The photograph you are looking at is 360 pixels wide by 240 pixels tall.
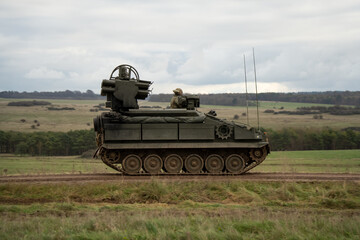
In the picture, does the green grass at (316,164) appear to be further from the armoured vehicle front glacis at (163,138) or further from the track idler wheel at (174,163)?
the track idler wheel at (174,163)

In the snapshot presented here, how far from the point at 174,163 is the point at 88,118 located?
97574 mm

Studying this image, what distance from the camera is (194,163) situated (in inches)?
871

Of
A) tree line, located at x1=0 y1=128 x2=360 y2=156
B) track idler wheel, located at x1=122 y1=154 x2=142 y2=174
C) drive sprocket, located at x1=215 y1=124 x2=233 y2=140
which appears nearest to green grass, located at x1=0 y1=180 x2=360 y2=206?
track idler wheel, located at x1=122 y1=154 x2=142 y2=174

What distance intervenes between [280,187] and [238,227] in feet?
20.4

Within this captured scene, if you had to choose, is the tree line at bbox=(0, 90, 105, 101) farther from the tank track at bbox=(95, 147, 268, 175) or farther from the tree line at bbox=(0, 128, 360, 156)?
the tank track at bbox=(95, 147, 268, 175)

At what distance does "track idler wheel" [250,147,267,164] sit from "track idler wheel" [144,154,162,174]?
14.3 ft

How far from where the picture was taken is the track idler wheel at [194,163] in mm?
22078

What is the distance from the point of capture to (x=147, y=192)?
17.6m

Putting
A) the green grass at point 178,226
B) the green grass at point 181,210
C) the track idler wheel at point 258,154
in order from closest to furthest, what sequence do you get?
the green grass at point 178,226, the green grass at point 181,210, the track idler wheel at point 258,154

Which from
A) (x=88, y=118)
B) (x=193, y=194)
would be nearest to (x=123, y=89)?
(x=193, y=194)

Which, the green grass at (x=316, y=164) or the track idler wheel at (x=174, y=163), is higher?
the track idler wheel at (x=174, y=163)

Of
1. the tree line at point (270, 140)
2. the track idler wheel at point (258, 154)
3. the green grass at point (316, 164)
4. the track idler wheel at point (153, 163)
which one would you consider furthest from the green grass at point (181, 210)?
the tree line at point (270, 140)

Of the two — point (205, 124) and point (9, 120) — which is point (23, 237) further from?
point (9, 120)

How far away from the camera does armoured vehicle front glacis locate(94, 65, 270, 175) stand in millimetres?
21500
